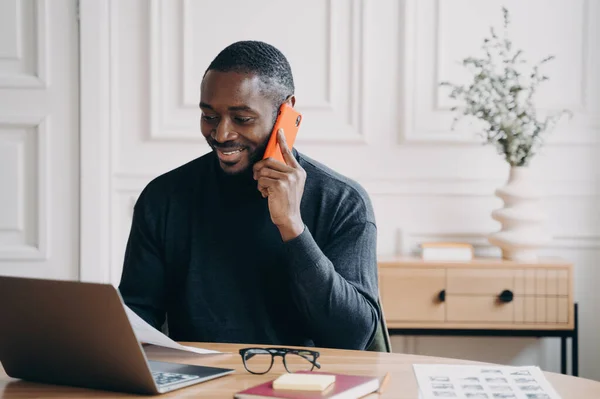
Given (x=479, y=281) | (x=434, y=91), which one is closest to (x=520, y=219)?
(x=479, y=281)

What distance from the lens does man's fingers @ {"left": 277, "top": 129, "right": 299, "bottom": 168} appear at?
1714 millimetres

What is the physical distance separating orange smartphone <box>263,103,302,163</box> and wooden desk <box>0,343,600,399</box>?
463 mm

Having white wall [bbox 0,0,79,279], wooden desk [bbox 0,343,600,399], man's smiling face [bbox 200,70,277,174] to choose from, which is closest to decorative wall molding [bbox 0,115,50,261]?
white wall [bbox 0,0,79,279]

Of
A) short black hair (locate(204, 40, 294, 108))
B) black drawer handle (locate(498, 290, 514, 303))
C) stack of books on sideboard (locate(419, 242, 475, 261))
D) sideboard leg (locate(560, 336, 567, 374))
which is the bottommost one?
sideboard leg (locate(560, 336, 567, 374))

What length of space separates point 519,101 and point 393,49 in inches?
20.0

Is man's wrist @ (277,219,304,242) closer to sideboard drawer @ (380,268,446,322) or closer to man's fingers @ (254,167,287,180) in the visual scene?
man's fingers @ (254,167,287,180)

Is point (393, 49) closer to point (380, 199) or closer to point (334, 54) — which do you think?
point (334, 54)

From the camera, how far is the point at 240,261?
1747 mm

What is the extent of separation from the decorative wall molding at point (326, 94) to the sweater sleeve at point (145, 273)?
1.40 m

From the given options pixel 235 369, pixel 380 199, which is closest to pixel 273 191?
pixel 235 369

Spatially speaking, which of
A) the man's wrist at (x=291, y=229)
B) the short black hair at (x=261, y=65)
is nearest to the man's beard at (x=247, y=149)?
the short black hair at (x=261, y=65)

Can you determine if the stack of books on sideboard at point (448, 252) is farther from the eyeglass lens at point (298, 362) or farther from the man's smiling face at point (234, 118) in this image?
the eyeglass lens at point (298, 362)

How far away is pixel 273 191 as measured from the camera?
166cm

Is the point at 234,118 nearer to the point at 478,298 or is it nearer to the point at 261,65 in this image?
the point at 261,65
